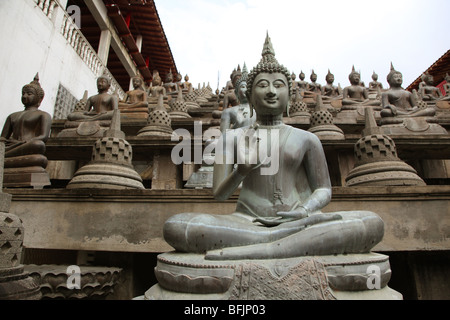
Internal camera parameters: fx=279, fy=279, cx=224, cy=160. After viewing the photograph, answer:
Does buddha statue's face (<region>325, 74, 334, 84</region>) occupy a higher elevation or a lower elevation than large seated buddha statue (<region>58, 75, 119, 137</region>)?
higher

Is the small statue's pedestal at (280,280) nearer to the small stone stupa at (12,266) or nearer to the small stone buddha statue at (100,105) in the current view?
the small stone stupa at (12,266)

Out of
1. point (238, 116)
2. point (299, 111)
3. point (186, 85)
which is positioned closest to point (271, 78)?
point (238, 116)

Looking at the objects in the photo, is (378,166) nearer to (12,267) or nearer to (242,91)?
(242,91)

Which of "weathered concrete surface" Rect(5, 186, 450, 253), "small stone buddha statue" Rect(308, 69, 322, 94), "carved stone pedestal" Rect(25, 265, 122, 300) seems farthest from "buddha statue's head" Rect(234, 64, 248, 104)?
"small stone buddha statue" Rect(308, 69, 322, 94)

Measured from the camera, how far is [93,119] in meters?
6.81

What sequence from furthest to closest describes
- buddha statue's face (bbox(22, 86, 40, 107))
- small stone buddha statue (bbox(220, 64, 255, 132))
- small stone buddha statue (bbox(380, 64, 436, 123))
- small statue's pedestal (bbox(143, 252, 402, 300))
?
small stone buddha statue (bbox(380, 64, 436, 123)) → buddha statue's face (bbox(22, 86, 40, 107)) → small stone buddha statue (bbox(220, 64, 255, 132)) → small statue's pedestal (bbox(143, 252, 402, 300))

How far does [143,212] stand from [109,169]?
0.84 meters

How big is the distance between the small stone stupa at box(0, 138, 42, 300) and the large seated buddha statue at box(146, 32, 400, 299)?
1.30m

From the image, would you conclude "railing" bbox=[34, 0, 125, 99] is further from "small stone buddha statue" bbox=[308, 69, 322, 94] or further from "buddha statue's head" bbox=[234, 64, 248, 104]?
"small stone buddha statue" bbox=[308, 69, 322, 94]

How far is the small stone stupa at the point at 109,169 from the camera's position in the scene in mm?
3672

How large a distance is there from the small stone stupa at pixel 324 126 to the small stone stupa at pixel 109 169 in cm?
Answer: 370

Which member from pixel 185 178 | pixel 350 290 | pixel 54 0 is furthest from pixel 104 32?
pixel 350 290

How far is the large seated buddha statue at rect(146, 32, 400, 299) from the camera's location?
168 centimetres

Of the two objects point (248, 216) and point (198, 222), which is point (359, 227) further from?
point (198, 222)
